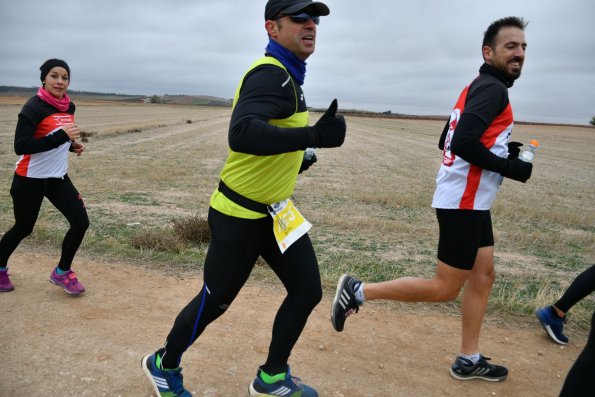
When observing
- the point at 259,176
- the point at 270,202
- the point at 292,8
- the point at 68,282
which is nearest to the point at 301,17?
the point at 292,8

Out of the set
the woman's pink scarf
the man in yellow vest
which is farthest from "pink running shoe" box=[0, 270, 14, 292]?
the man in yellow vest

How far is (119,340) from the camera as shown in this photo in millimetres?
3742

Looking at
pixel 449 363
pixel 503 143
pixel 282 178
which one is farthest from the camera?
pixel 449 363

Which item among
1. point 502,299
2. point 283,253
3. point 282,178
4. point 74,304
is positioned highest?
point 282,178

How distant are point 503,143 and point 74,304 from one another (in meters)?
3.79

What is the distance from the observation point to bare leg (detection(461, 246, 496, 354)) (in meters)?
3.37

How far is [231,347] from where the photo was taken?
12.3ft

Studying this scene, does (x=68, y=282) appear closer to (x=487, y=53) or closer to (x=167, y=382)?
(x=167, y=382)

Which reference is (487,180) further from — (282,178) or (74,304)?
(74,304)

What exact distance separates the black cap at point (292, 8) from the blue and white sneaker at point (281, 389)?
2.08 meters

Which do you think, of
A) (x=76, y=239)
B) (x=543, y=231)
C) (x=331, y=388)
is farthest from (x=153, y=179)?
(x=331, y=388)

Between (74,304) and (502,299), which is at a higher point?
(502,299)

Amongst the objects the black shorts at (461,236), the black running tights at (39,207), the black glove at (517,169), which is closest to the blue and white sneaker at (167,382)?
the black shorts at (461,236)

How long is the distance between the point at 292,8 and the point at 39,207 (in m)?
3.24
